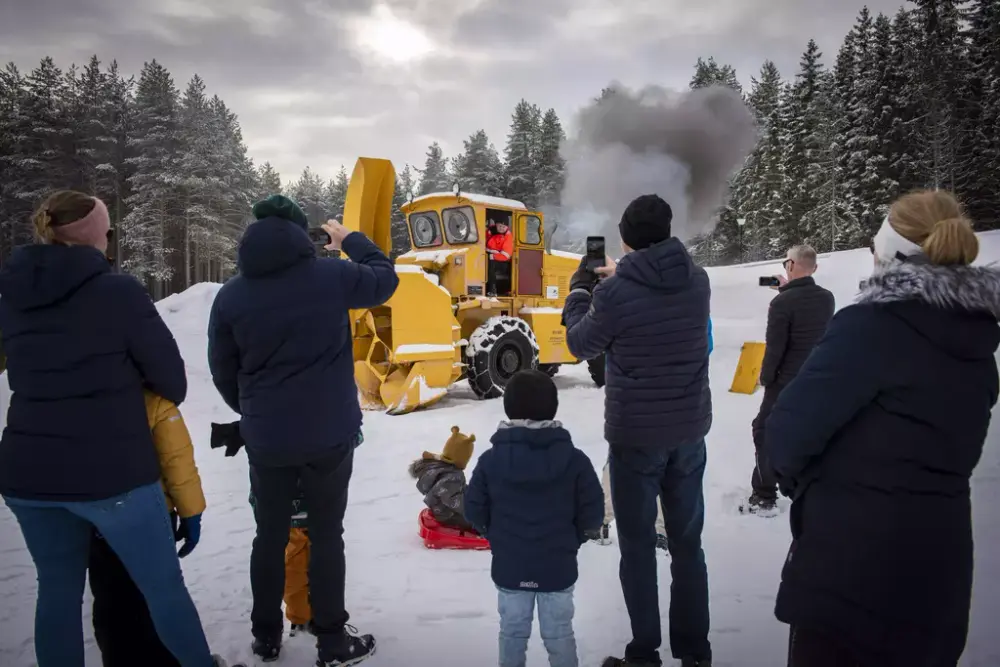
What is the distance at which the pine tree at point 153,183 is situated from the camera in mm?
31047

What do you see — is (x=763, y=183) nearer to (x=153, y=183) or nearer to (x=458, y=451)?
(x=153, y=183)

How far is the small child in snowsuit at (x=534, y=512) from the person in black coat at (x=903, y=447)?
854 mm

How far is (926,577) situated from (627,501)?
1173 millimetres

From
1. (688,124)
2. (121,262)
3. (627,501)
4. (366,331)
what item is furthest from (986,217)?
(121,262)

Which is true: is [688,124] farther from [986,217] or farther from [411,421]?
[411,421]

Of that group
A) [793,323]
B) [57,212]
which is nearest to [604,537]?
[793,323]

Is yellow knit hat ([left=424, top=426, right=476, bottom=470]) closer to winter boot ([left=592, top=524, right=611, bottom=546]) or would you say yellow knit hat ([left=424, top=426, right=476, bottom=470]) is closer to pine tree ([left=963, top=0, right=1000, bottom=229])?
winter boot ([left=592, top=524, right=611, bottom=546])

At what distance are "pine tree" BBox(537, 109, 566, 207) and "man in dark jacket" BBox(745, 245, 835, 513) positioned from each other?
127 feet

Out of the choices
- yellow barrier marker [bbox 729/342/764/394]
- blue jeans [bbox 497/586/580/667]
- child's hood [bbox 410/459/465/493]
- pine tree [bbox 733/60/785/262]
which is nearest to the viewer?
blue jeans [bbox 497/586/580/667]

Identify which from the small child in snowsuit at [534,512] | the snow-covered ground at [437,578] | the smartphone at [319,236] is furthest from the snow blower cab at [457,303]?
the small child in snowsuit at [534,512]

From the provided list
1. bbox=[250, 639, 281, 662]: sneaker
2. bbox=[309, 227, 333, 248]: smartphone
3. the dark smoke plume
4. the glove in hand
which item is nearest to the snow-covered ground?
bbox=[250, 639, 281, 662]: sneaker

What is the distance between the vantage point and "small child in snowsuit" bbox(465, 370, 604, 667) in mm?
2234

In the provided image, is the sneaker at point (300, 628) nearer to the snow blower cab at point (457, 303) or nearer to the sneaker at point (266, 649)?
the sneaker at point (266, 649)

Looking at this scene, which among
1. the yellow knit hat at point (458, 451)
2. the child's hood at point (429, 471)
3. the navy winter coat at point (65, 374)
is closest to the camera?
the navy winter coat at point (65, 374)
